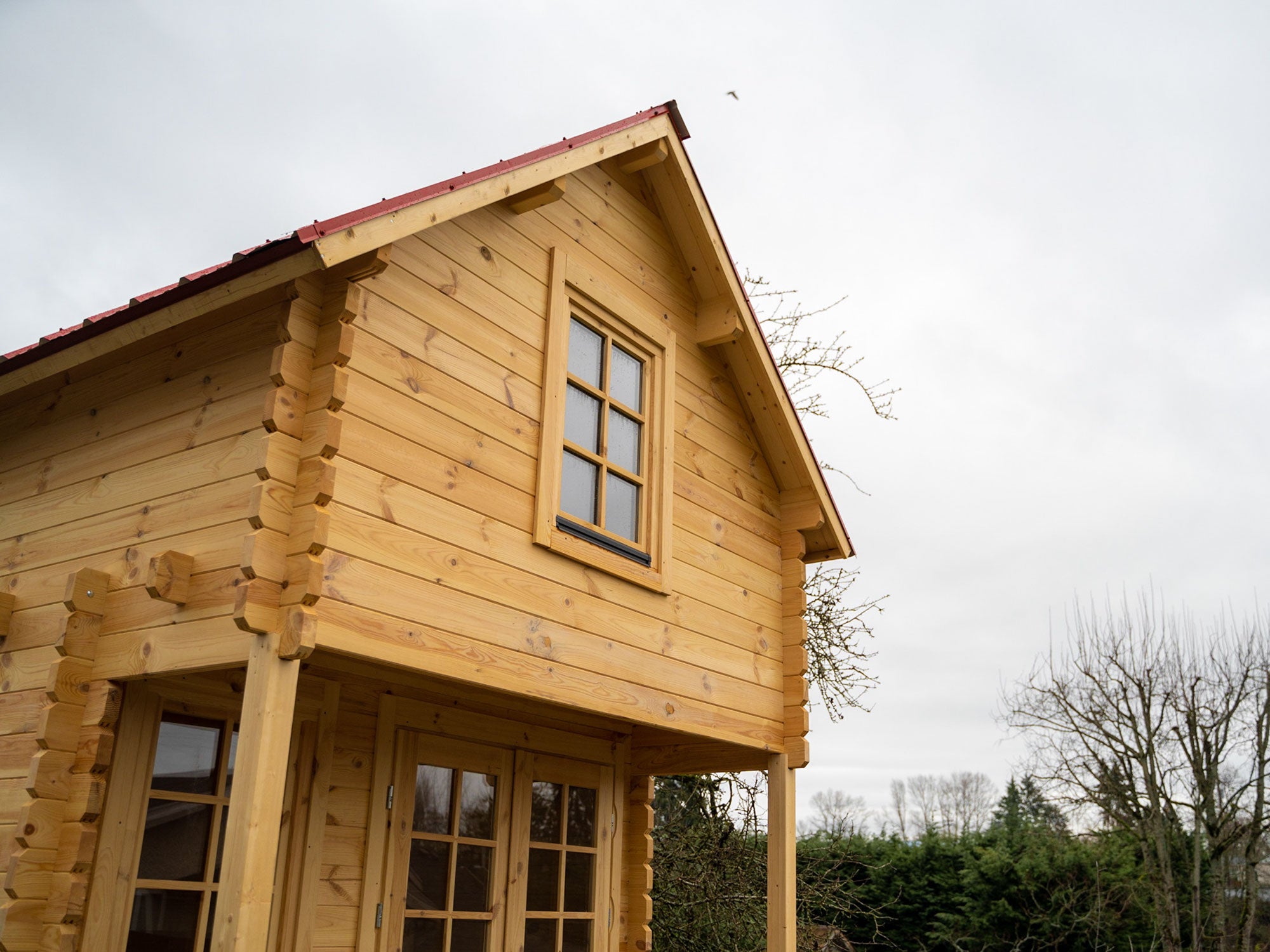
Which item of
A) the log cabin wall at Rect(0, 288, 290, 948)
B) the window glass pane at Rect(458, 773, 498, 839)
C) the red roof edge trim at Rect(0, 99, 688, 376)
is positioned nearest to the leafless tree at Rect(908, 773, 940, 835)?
the window glass pane at Rect(458, 773, 498, 839)

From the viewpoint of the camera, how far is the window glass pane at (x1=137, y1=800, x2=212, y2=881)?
457 centimetres

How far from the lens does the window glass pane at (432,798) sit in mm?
5934

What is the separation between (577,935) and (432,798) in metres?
1.65

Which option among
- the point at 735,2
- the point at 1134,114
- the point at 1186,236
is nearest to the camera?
the point at 735,2

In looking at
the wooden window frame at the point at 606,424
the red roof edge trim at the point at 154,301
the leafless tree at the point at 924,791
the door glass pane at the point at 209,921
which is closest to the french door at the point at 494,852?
the door glass pane at the point at 209,921

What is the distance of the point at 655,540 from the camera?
20.4ft

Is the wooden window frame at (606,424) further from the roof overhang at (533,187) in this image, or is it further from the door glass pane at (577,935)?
the door glass pane at (577,935)

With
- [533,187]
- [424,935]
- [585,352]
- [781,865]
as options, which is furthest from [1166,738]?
[533,187]

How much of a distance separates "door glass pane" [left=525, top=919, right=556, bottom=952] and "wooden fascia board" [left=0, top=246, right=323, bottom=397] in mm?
4133

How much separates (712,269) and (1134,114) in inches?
642

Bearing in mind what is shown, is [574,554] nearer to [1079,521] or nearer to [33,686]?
[33,686]

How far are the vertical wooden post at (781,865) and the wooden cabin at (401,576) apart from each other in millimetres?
30

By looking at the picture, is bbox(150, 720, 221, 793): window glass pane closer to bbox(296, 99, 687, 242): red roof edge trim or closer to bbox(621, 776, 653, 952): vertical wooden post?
bbox(296, 99, 687, 242): red roof edge trim

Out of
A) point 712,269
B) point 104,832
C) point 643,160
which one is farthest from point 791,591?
point 104,832
